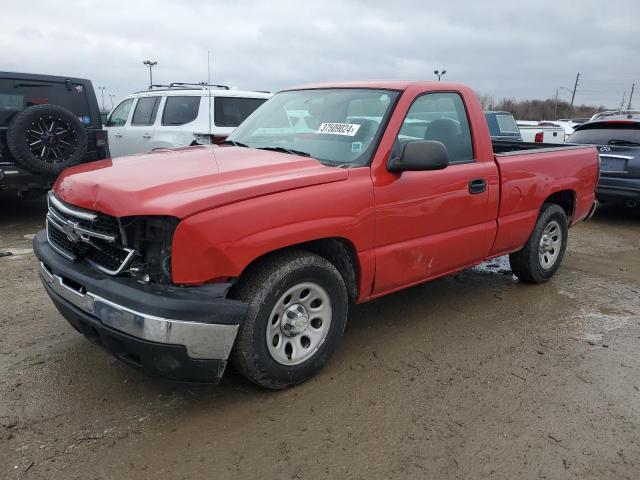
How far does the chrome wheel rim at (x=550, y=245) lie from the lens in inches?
200

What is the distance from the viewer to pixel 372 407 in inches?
117

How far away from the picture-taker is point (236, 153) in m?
3.53

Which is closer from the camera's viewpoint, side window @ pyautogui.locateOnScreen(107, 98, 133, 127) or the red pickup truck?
the red pickup truck

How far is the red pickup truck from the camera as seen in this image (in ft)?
8.43

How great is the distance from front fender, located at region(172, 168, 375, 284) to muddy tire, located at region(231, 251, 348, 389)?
0.51ft

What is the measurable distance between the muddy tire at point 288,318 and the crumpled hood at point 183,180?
44 centimetres

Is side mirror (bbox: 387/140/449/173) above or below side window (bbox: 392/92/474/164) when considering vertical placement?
below

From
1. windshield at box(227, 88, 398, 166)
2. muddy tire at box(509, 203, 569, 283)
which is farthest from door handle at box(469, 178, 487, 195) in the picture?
muddy tire at box(509, 203, 569, 283)

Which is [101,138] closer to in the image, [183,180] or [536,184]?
[183,180]

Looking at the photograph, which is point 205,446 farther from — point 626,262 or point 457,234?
point 626,262

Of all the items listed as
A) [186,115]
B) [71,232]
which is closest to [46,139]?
[186,115]

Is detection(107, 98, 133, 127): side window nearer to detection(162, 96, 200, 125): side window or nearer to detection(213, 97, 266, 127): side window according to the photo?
detection(162, 96, 200, 125): side window

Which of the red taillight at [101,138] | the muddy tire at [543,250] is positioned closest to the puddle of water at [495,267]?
the muddy tire at [543,250]

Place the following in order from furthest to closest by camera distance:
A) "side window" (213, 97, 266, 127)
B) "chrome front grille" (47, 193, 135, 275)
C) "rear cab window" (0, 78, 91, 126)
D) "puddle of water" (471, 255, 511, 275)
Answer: "side window" (213, 97, 266, 127), "rear cab window" (0, 78, 91, 126), "puddle of water" (471, 255, 511, 275), "chrome front grille" (47, 193, 135, 275)
